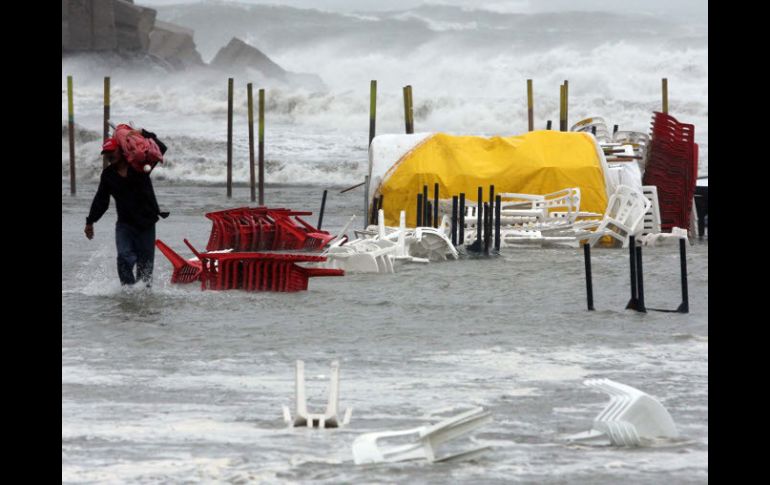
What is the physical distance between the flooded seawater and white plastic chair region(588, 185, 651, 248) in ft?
7.78

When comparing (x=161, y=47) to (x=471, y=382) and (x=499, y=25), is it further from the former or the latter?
(x=471, y=382)

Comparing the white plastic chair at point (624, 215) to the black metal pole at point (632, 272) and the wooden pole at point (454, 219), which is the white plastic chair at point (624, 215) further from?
the black metal pole at point (632, 272)

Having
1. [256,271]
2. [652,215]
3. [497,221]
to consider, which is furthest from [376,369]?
[652,215]

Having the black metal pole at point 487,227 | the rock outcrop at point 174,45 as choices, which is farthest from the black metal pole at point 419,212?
the rock outcrop at point 174,45

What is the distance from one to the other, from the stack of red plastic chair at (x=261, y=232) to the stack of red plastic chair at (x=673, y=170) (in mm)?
5646

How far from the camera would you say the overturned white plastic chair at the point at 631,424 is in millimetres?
7344

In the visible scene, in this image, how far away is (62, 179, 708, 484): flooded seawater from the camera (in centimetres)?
698

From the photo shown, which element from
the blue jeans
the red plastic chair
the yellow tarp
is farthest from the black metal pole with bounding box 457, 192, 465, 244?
the blue jeans

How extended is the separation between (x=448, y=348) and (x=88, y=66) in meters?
66.8

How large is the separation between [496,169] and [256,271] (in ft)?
25.7

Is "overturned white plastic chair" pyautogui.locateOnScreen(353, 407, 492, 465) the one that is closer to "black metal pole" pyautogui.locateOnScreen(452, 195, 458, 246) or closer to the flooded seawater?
the flooded seawater

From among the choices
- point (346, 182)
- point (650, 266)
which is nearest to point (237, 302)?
point (650, 266)

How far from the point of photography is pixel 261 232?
20.5 metres

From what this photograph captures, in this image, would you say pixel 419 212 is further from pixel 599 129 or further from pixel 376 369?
pixel 376 369
